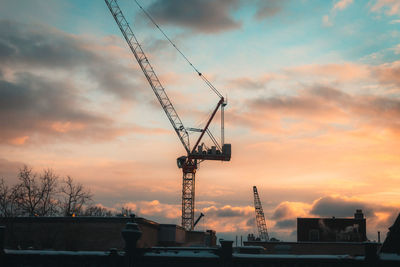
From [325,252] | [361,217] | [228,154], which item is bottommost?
[325,252]

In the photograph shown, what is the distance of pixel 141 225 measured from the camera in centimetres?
6209

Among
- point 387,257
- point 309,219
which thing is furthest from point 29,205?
point 387,257

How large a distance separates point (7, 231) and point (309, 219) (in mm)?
61733

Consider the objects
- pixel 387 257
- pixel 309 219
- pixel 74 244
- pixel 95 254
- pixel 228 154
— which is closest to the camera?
pixel 387 257

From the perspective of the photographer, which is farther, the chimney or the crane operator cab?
the crane operator cab

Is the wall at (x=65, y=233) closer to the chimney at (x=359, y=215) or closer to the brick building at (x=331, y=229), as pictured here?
the brick building at (x=331, y=229)

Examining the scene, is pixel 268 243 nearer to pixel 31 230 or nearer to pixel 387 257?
pixel 31 230

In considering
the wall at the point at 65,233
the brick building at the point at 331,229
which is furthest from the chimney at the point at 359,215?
Answer: the wall at the point at 65,233

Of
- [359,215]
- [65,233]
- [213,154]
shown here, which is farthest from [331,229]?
[65,233]

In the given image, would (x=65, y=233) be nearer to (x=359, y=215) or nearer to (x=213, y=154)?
(x=359, y=215)

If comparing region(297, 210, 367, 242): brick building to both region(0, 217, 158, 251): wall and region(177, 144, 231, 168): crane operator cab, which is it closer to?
region(177, 144, 231, 168): crane operator cab

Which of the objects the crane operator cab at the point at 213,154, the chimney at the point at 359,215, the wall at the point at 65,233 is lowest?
the wall at the point at 65,233

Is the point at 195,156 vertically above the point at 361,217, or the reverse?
the point at 195,156

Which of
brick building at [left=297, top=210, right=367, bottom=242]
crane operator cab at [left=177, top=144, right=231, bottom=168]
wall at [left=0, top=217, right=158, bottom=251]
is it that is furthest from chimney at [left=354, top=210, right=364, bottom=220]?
wall at [left=0, top=217, right=158, bottom=251]
